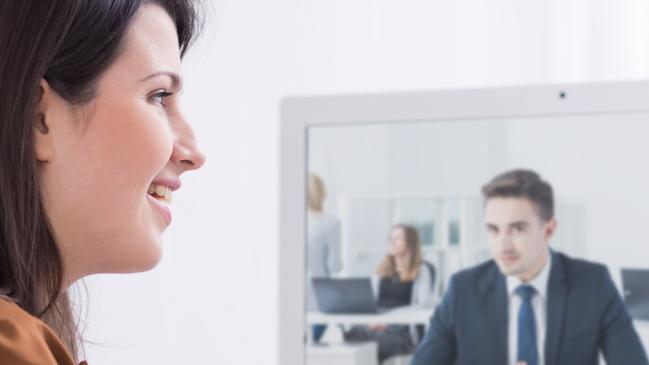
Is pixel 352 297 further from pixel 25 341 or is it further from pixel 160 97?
pixel 25 341

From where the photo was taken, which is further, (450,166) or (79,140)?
(450,166)

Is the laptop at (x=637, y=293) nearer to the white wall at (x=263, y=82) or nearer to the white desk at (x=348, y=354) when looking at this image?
the white desk at (x=348, y=354)

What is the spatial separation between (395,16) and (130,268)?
1.60m

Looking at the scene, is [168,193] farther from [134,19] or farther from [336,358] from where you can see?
[336,358]

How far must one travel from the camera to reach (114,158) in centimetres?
65

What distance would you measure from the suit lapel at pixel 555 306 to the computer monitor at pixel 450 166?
2 centimetres

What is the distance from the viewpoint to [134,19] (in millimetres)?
674

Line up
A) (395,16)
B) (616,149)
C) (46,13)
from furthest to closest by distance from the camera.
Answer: (395,16) < (616,149) < (46,13)

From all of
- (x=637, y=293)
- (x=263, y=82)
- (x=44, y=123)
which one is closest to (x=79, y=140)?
(x=44, y=123)

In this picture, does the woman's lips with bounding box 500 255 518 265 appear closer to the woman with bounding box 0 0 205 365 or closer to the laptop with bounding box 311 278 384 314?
the laptop with bounding box 311 278 384 314

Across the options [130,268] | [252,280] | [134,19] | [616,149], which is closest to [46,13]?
[134,19]

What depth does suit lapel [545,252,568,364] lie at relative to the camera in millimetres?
936

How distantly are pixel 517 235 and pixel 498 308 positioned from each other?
73mm

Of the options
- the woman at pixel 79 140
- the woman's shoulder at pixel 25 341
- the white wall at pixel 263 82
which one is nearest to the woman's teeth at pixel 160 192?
the woman at pixel 79 140
